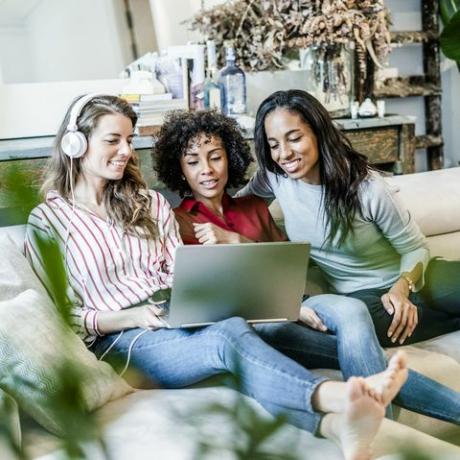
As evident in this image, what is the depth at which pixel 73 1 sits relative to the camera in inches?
88.9

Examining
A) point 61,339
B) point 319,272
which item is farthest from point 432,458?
point 319,272

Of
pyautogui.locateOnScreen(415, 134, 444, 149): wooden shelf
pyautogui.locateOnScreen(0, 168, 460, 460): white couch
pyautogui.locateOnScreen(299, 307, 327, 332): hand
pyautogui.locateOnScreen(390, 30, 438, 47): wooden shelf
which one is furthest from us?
pyautogui.locateOnScreen(415, 134, 444, 149): wooden shelf

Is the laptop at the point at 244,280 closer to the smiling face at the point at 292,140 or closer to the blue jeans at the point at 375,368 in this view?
the blue jeans at the point at 375,368

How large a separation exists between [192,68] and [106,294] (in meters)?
0.97

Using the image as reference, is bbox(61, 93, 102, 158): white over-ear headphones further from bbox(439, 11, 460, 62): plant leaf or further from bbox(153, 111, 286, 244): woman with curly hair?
bbox(439, 11, 460, 62): plant leaf

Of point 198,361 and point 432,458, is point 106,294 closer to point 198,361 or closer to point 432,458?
point 198,361

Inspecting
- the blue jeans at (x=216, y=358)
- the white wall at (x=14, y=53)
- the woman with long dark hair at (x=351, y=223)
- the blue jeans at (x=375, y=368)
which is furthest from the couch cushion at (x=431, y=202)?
the white wall at (x=14, y=53)

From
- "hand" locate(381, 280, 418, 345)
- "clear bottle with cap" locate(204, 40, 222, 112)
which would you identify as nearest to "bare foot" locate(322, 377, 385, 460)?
"hand" locate(381, 280, 418, 345)

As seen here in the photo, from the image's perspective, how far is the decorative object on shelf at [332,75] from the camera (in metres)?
2.39

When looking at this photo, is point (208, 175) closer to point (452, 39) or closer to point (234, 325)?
point (234, 325)

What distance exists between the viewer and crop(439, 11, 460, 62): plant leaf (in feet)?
2.40

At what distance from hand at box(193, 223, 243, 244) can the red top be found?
21 mm

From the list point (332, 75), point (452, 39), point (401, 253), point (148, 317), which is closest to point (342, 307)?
point (401, 253)

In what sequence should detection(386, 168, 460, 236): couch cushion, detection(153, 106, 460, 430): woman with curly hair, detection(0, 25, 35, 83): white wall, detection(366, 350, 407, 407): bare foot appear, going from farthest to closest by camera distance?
1. detection(0, 25, 35, 83): white wall
2. detection(386, 168, 460, 236): couch cushion
3. detection(153, 106, 460, 430): woman with curly hair
4. detection(366, 350, 407, 407): bare foot
